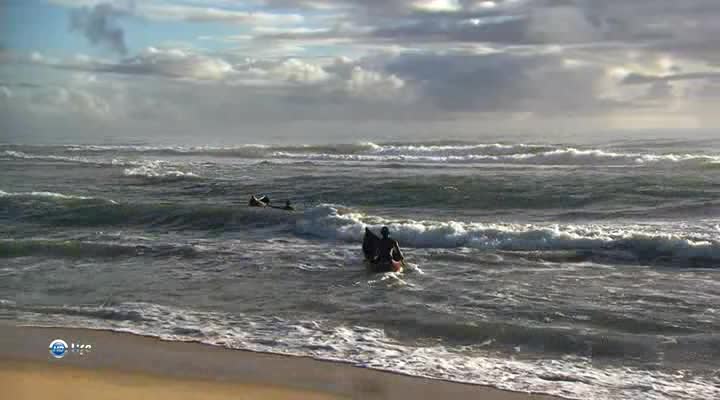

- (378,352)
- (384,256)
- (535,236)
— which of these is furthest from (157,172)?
(378,352)

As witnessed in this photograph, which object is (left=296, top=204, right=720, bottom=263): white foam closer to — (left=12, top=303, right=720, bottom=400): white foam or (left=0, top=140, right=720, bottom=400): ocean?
(left=0, top=140, right=720, bottom=400): ocean

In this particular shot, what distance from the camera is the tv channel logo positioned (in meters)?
7.07

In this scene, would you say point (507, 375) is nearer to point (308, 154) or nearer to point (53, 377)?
point (53, 377)

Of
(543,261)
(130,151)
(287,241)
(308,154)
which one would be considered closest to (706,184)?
(543,261)

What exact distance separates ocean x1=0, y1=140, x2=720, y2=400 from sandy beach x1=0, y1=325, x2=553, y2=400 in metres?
0.31

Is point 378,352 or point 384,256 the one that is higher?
point 384,256

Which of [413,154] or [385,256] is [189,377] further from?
[413,154]

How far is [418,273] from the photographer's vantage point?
11477mm

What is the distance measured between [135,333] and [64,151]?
41788 mm

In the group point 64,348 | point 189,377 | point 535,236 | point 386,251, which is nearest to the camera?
point 189,377

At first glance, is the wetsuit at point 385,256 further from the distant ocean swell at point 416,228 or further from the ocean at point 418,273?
the distant ocean swell at point 416,228

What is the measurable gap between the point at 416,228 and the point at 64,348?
9.37 meters

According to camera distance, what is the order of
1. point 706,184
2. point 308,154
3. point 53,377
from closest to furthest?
1. point 53,377
2. point 706,184
3. point 308,154

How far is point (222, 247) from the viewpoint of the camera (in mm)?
14172
